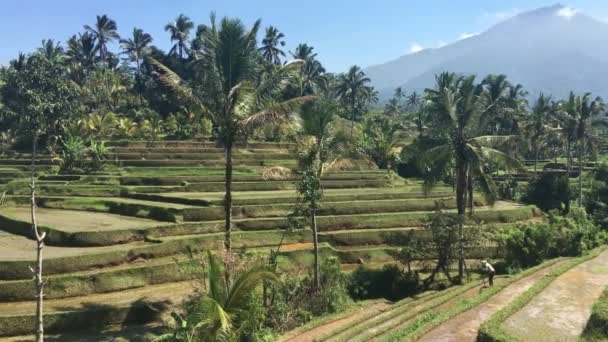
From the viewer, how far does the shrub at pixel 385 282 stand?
2022 centimetres

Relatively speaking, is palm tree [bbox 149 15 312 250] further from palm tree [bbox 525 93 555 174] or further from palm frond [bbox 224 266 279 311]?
palm tree [bbox 525 93 555 174]

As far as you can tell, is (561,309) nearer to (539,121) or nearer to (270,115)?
(270,115)

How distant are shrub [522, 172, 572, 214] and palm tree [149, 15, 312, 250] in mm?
28108

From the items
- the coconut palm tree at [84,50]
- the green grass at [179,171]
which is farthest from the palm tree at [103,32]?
the green grass at [179,171]

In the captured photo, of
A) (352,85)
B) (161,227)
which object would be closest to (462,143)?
(161,227)

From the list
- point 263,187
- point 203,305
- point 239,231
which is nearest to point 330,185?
point 263,187

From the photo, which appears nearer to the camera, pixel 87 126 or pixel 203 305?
pixel 203 305

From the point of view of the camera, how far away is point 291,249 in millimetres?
22203

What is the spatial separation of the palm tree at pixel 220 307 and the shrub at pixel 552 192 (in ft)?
109

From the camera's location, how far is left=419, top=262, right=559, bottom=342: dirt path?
1129 centimetres

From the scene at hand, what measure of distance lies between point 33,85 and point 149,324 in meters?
30.5

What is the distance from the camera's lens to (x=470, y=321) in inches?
484

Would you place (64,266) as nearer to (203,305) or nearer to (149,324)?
(149,324)

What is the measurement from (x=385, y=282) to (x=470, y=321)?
28.4 feet
